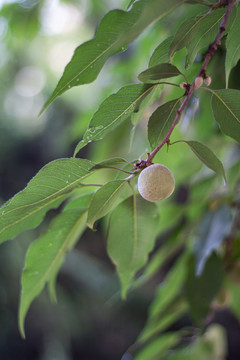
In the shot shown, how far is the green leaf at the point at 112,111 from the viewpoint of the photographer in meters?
0.28

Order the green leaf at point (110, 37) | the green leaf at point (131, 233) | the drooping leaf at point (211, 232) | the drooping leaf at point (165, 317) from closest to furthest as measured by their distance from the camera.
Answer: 1. the green leaf at point (110, 37)
2. the green leaf at point (131, 233)
3. the drooping leaf at point (211, 232)
4. the drooping leaf at point (165, 317)

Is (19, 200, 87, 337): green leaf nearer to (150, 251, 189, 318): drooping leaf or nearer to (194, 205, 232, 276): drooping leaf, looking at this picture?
(194, 205, 232, 276): drooping leaf

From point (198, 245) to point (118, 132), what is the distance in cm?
26

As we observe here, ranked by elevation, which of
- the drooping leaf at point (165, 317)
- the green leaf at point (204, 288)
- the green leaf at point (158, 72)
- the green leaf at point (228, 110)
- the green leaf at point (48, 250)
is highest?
the green leaf at point (158, 72)

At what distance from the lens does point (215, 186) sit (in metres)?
0.66

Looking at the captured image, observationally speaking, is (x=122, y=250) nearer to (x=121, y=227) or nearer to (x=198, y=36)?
(x=121, y=227)

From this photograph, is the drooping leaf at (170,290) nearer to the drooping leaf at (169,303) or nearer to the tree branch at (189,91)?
the drooping leaf at (169,303)

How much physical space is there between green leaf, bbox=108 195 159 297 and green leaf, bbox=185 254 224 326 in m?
0.16

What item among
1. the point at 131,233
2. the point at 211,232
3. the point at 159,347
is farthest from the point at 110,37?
the point at 159,347

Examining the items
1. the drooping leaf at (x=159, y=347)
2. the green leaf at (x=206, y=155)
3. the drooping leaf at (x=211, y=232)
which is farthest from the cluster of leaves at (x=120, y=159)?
the drooping leaf at (x=159, y=347)

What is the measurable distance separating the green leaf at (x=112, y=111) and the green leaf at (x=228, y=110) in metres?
0.06

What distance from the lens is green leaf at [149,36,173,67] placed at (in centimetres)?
30

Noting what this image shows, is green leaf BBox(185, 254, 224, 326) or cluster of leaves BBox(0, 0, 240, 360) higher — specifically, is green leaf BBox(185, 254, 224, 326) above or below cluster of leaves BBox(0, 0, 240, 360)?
below

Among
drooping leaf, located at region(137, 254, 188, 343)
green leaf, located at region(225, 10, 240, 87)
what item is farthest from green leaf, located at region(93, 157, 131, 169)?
drooping leaf, located at region(137, 254, 188, 343)
